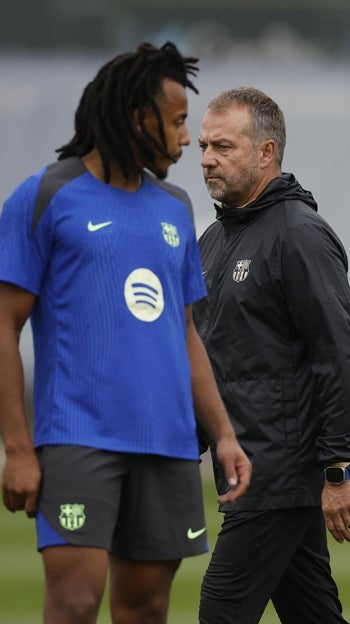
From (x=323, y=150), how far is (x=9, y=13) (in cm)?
460

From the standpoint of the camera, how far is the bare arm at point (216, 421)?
4.19 metres

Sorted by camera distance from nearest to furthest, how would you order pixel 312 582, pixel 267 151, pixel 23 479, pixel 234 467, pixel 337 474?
pixel 23 479
pixel 234 467
pixel 337 474
pixel 312 582
pixel 267 151

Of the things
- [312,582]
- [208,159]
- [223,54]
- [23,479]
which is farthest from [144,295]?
[223,54]

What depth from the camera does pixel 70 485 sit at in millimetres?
3854

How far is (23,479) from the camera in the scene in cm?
383

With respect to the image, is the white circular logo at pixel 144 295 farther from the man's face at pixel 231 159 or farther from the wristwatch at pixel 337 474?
the man's face at pixel 231 159

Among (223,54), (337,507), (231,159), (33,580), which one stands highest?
(223,54)

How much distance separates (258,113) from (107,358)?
5.89ft

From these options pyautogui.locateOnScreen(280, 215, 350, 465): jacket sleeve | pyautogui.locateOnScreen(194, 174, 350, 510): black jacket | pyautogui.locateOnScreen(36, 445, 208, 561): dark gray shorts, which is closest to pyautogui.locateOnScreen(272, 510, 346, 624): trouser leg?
pyautogui.locateOnScreen(194, 174, 350, 510): black jacket

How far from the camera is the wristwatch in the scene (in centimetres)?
490

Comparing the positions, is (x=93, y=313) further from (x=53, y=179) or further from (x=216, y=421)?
(x=216, y=421)

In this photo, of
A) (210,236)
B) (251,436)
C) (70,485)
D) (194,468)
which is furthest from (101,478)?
(210,236)

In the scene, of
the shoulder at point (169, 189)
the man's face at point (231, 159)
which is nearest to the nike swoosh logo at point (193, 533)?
the shoulder at point (169, 189)

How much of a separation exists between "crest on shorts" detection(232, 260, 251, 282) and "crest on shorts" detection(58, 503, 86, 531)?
1.48 m
